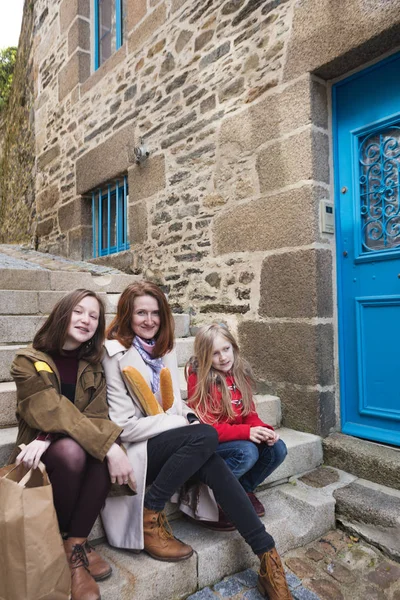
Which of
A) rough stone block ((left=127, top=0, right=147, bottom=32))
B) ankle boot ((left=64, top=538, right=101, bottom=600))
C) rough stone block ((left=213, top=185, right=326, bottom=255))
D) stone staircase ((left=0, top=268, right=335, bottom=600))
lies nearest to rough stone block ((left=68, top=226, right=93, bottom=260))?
stone staircase ((left=0, top=268, right=335, bottom=600))

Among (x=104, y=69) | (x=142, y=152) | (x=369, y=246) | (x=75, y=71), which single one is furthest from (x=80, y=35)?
(x=369, y=246)

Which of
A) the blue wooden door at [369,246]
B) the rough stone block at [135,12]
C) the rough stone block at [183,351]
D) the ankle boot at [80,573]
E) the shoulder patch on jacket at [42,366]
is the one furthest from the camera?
the rough stone block at [135,12]

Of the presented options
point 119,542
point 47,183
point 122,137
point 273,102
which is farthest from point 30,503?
point 47,183

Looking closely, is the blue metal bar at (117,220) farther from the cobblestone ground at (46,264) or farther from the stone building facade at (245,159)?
the cobblestone ground at (46,264)

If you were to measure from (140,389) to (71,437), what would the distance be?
15.5 inches

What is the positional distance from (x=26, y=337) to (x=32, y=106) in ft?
18.8

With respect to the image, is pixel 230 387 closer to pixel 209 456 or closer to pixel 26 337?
pixel 209 456

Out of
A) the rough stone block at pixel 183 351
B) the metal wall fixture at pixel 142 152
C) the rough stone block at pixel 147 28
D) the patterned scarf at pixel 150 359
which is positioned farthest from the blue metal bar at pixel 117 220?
the patterned scarf at pixel 150 359

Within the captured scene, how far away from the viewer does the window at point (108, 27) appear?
5.52m

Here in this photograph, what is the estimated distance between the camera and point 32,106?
24.8 ft

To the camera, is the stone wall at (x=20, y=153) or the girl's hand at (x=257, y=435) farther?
the stone wall at (x=20, y=153)

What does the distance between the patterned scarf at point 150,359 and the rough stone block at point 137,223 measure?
102 inches

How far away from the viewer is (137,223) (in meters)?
4.80

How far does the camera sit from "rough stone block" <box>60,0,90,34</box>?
6.11 meters
